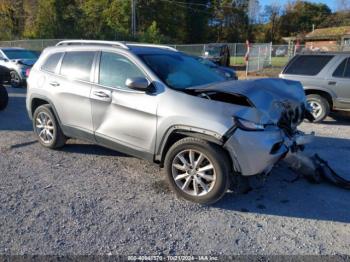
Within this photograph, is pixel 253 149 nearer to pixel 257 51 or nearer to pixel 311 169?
pixel 311 169

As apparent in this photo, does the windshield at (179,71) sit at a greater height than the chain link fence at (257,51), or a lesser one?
greater

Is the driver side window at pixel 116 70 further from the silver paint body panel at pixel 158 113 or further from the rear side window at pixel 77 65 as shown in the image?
the rear side window at pixel 77 65

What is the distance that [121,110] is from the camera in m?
4.93

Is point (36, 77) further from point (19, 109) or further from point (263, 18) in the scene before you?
point (263, 18)

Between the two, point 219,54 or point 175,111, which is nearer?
point 175,111

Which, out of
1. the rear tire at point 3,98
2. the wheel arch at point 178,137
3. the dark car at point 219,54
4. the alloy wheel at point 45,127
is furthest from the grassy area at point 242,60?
the wheel arch at point 178,137

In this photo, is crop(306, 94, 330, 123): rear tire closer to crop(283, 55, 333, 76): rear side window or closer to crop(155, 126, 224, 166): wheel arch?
crop(283, 55, 333, 76): rear side window

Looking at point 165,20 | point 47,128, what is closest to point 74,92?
point 47,128

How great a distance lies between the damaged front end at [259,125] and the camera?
159 inches

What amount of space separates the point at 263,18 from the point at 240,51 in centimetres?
5160

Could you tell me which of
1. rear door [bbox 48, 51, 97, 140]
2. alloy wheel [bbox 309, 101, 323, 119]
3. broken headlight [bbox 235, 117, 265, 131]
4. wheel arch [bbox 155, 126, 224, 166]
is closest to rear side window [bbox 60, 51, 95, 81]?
rear door [bbox 48, 51, 97, 140]

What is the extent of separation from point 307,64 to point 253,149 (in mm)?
5888

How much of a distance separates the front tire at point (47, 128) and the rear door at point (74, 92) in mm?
264

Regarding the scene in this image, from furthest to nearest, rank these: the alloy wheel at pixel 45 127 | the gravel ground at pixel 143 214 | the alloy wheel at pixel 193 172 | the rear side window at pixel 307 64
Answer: the rear side window at pixel 307 64, the alloy wheel at pixel 45 127, the alloy wheel at pixel 193 172, the gravel ground at pixel 143 214
